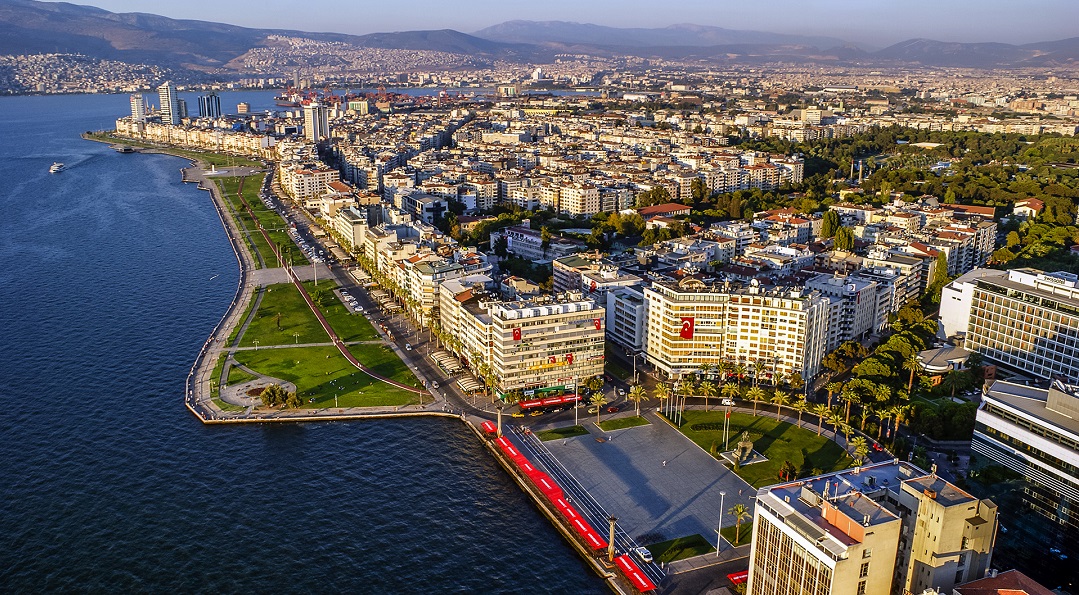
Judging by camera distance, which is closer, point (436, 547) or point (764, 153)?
point (436, 547)

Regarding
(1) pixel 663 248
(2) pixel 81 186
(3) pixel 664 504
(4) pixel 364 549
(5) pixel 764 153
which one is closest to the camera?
(4) pixel 364 549

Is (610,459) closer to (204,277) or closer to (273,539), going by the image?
(273,539)

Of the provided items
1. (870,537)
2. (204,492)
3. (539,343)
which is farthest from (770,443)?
(204,492)

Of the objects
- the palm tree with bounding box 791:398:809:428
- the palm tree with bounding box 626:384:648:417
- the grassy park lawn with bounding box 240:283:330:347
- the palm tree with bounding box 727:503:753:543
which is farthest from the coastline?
the palm tree with bounding box 791:398:809:428

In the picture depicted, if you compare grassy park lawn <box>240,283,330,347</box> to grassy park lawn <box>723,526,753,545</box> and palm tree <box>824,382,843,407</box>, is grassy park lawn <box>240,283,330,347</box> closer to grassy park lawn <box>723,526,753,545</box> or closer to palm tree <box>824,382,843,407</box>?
grassy park lawn <box>723,526,753,545</box>

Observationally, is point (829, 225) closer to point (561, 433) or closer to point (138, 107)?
point (561, 433)

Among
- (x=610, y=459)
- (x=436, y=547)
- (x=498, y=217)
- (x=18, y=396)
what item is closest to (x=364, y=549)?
(x=436, y=547)
